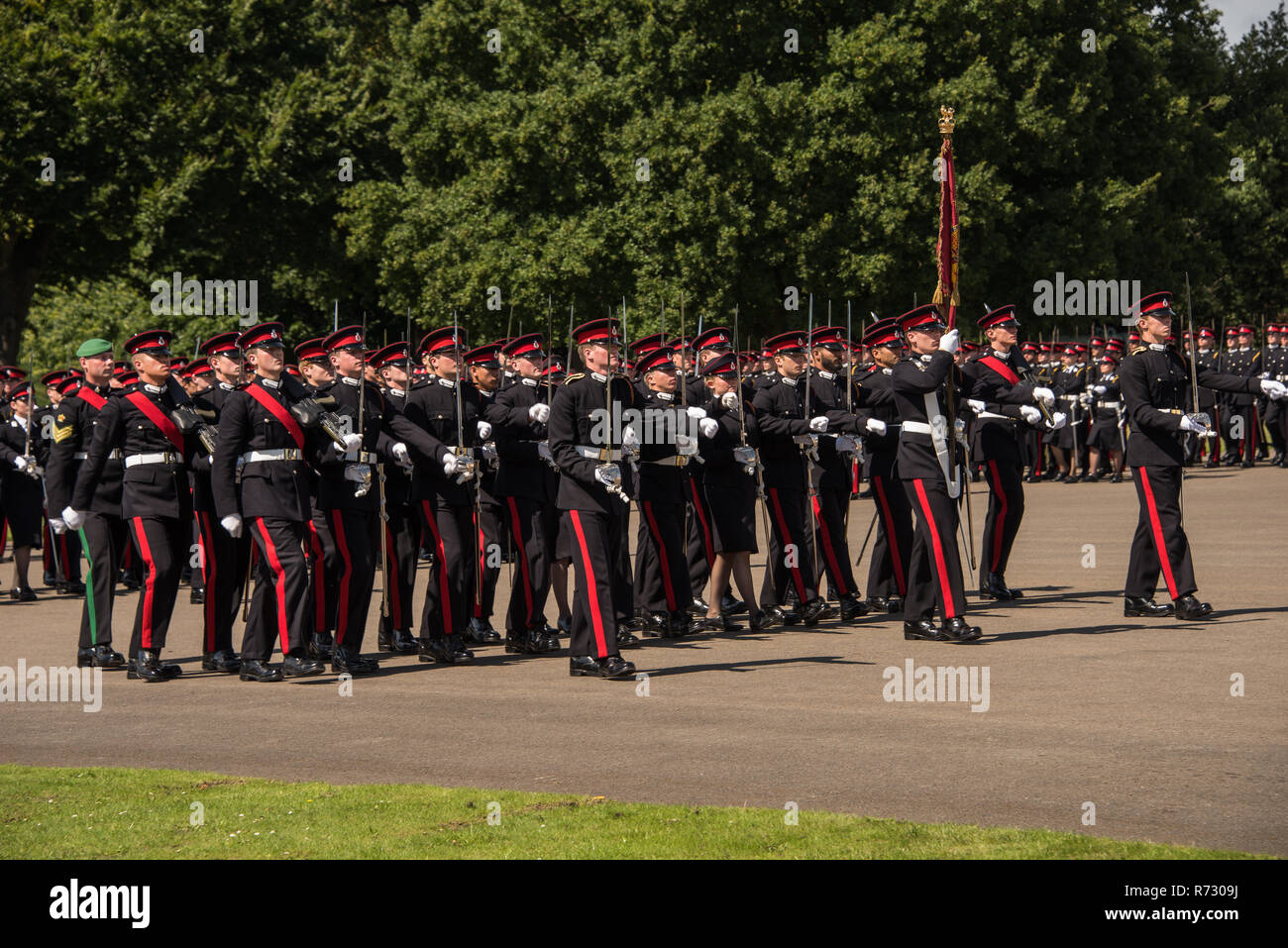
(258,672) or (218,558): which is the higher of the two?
(218,558)

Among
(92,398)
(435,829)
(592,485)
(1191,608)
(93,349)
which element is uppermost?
(93,349)

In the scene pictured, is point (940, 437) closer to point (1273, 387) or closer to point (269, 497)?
point (1273, 387)

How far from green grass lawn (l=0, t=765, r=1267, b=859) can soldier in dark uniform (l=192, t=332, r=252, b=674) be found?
3676 millimetres

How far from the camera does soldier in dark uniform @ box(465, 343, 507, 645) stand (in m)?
12.5

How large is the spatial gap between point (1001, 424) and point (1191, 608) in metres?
2.76

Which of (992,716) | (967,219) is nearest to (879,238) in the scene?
(967,219)

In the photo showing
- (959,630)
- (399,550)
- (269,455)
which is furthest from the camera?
(399,550)

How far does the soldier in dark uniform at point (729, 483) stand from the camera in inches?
493

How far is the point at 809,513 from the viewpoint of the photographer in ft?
47.4

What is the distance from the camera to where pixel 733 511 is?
1256 cm

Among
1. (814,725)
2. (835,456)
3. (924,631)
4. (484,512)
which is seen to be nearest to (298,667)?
(484,512)

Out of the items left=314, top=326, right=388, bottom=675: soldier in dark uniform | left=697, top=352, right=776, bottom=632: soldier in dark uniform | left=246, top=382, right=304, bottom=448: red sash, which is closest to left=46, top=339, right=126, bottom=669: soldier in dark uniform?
left=246, top=382, right=304, bottom=448: red sash

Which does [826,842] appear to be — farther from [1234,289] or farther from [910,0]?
[1234,289]
